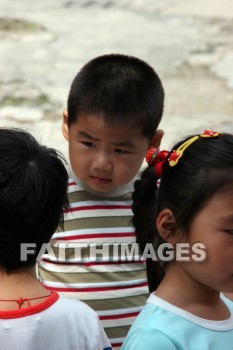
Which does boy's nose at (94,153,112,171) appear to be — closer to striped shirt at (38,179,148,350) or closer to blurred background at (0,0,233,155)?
striped shirt at (38,179,148,350)

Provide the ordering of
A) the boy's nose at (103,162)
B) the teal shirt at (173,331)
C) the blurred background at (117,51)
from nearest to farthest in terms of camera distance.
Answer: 1. the teal shirt at (173,331)
2. the boy's nose at (103,162)
3. the blurred background at (117,51)

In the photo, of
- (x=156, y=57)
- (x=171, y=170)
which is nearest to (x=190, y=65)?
(x=156, y=57)

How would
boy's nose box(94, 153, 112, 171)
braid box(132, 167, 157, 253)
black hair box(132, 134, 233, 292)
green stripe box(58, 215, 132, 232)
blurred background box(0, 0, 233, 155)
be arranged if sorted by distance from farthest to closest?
blurred background box(0, 0, 233, 155)
green stripe box(58, 215, 132, 232)
boy's nose box(94, 153, 112, 171)
braid box(132, 167, 157, 253)
black hair box(132, 134, 233, 292)

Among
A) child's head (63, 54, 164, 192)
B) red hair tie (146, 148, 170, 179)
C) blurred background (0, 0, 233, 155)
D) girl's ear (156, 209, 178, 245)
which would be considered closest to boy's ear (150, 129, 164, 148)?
child's head (63, 54, 164, 192)

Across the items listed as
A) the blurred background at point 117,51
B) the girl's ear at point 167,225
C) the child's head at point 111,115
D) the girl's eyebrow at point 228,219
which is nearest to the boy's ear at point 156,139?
the child's head at point 111,115

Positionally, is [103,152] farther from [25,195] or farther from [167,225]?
[25,195]

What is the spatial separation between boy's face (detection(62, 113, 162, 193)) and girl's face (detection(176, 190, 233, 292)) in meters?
0.61

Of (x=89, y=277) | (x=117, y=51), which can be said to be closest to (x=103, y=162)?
(x=89, y=277)

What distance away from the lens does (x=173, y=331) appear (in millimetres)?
1853

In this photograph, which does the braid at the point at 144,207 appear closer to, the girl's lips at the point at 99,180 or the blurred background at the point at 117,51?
the girl's lips at the point at 99,180

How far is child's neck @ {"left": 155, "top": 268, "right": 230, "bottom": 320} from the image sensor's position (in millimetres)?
1944

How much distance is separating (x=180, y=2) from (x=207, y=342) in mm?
6341

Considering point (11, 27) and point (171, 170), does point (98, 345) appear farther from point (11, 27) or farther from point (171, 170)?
point (11, 27)

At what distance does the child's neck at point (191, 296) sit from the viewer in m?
1.94
